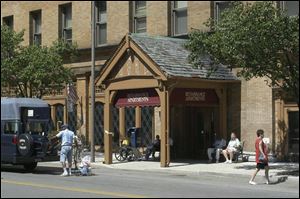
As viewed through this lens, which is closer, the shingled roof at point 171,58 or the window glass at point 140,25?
the shingled roof at point 171,58

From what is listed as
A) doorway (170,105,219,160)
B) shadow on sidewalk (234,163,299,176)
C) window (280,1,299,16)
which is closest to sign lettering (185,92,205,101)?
doorway (170,105,219,160)

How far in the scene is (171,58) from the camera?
23.5m

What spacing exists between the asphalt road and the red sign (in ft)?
14.0

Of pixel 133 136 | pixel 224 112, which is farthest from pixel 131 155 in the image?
pixel 224 112

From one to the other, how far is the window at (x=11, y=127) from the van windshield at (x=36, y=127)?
0.45 meters

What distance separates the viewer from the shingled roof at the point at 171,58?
2273cm

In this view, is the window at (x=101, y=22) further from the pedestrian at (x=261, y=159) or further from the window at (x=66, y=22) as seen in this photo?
the pedestrian at (x=261, y=159)

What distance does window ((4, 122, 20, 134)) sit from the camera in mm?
20000

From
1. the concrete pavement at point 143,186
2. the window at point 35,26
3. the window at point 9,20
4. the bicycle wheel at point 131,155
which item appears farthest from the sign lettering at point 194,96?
the window at point 9,20

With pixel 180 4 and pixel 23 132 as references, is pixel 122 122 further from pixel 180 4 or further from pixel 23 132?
pixel 23 132

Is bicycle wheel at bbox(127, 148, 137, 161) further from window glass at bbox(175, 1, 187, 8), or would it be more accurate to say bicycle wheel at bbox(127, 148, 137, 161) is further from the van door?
window glass at bbox(175, 1, 187, 8)

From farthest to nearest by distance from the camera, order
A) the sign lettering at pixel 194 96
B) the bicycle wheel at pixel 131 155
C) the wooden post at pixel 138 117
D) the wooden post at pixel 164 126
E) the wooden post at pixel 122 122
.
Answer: the wooden post at pixel 122 122 → the wooden post at pixel 138 117 → the bicycle wheel at pixel 131 155 → the sign lettering at pixel 194 96 → the wooden post at pixel 164 126

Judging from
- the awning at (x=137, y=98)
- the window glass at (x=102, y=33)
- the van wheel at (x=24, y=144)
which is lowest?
the van wheel at (x=24, y=144)

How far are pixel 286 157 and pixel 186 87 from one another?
15.7 feet
